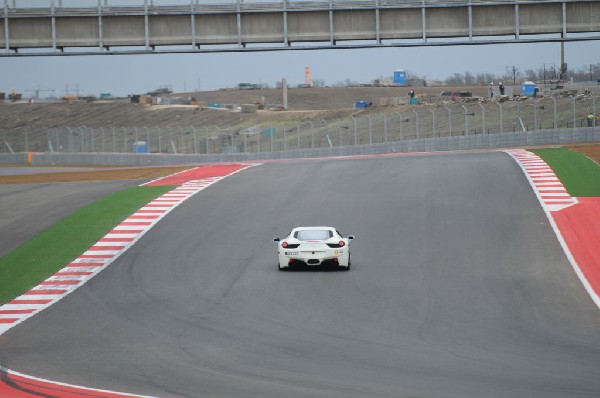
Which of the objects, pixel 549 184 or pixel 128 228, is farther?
pixel 549 184

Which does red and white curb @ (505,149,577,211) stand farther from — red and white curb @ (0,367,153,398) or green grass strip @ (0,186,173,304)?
red and white curb @ (0,367,153,398)

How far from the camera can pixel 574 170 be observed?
40750 millimetres

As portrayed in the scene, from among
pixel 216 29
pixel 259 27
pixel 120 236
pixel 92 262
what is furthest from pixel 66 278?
pixel 216 29

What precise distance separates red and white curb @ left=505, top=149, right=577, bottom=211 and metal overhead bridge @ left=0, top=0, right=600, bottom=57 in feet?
34.2

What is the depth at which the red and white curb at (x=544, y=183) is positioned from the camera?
113 feet

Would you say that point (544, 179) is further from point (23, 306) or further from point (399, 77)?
point (399, 77)

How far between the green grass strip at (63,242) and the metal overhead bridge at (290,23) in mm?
16758

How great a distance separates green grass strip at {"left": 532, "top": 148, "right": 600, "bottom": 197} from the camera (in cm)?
3684

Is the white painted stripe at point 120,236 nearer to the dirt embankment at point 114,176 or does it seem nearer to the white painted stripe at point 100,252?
the white painted stripe at point 100,252

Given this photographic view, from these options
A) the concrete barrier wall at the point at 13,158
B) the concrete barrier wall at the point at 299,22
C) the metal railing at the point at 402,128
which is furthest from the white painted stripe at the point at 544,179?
the concrete barrier wall at the point at 13,158

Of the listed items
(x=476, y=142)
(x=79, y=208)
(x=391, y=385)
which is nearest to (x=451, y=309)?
(x=391, y=385)

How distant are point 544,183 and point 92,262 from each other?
16.8 metres

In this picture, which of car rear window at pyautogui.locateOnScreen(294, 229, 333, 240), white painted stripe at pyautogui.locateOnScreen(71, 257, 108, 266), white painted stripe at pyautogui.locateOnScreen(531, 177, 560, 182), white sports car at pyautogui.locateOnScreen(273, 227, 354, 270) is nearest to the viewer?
white sports car at pyautogui.locateOnScreen(273, 227, 354, 270)

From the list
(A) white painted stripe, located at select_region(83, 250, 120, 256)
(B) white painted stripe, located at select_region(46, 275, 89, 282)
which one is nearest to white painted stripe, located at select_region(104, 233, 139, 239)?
(A) white painted stripe, located at select_region(83, 250, 120, 256)
